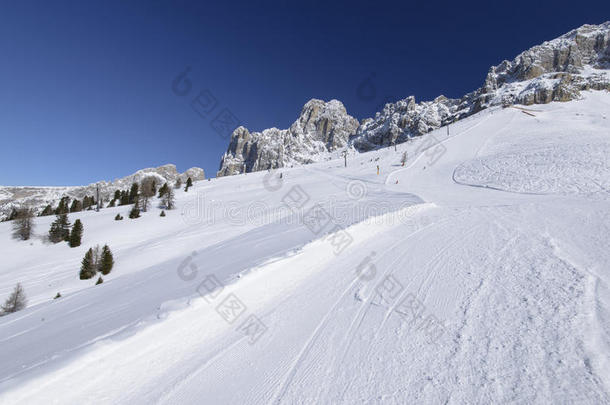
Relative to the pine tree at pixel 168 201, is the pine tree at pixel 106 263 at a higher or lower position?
lower

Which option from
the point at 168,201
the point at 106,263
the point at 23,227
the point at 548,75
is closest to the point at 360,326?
the point at 106,263

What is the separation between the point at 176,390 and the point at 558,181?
60.7ft

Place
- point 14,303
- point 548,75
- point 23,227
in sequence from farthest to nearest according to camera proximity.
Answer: point 548,75 < point 23,227 < point 14,303

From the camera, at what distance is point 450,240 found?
6.30m

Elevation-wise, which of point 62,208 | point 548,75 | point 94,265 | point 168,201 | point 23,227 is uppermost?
point 62,208

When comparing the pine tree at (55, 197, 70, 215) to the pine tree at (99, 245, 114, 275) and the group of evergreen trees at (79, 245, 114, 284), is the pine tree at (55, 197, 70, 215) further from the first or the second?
the pine tree at (99, 245, 114, 275)

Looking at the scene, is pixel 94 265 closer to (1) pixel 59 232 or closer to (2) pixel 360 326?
(1) pixel 59 232

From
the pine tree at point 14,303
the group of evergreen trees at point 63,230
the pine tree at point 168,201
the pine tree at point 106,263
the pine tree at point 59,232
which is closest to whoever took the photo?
the pine tree at point 14,303

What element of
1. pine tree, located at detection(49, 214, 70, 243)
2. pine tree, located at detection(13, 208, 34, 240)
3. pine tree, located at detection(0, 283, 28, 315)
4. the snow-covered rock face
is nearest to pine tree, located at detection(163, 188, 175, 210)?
pine tree, located at detection(49, 214, 70, 243)

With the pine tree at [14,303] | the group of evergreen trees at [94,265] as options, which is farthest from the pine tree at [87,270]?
the pine tree at [14,303]

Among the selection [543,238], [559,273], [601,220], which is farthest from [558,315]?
[601,220]

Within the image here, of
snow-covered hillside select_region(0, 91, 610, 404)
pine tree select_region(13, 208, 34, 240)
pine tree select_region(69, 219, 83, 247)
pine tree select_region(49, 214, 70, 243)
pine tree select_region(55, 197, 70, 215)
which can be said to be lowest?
snow-covered hillside select_region(0, 91, 610, 404)

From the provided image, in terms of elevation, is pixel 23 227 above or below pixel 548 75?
above

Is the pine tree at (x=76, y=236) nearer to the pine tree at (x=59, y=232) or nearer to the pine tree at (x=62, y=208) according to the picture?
the pine tree at (x=59, y=232)
